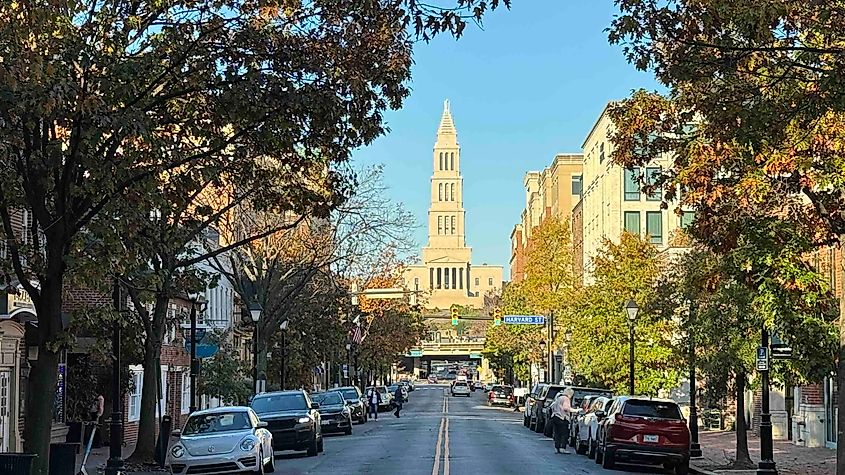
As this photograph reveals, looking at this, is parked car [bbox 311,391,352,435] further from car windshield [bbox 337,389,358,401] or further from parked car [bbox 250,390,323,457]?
parked car [bbox 250,390,323,457]

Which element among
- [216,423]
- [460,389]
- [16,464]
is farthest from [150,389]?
[460,389]

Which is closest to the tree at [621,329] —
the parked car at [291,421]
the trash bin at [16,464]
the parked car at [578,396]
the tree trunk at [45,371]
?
the parked car at [578,396]

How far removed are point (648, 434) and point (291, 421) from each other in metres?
9.77

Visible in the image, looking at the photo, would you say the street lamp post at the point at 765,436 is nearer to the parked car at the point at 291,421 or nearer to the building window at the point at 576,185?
the parked car at the point at 291,421

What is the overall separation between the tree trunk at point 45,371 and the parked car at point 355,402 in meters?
36.7

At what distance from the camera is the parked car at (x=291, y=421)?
32469 millimetres

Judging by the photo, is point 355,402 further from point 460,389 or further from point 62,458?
point 460,389

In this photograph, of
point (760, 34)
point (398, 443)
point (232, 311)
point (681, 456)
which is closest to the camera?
point (760, 34)

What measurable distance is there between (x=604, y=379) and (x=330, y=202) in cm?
2808

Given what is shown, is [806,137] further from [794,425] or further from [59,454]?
[794,425]

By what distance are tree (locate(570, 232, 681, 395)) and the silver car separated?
17.7 m

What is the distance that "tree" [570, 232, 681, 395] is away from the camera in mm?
41594

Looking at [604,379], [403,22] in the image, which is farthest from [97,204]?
[604,379]

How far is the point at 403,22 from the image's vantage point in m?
15.0
